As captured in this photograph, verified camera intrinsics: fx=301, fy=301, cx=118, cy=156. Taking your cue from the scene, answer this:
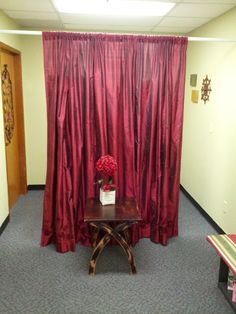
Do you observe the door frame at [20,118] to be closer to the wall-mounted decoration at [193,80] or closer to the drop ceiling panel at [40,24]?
the drop ceiling panel at [40,24]

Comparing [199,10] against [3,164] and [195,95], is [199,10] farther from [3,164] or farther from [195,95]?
[3,164]

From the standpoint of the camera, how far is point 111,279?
266 cm

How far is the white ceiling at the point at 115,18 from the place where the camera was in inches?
120

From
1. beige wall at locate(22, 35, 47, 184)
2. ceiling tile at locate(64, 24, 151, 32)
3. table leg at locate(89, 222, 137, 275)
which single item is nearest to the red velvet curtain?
table leg at locate(89, 222, 137, 275)

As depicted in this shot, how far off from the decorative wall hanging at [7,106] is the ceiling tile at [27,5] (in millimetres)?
847

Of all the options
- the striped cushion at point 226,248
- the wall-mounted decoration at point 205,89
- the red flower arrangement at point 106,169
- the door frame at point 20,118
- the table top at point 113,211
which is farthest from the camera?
the door frame at point 20,118

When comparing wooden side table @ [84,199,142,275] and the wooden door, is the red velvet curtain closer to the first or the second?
wooden side table @ [84,199,142,275]

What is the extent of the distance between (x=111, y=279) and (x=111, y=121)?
4.78 ft

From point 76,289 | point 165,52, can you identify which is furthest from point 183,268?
point 165,52

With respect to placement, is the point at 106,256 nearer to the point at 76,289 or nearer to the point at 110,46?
the point at 76,289

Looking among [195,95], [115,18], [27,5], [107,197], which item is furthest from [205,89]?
[27,5]

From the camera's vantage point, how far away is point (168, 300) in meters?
2.41

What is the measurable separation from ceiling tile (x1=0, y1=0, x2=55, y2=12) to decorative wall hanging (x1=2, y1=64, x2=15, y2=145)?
2.78ft

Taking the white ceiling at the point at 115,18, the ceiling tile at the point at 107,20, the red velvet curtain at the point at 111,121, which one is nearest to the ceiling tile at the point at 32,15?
the white ceiling at the point at 115,18
